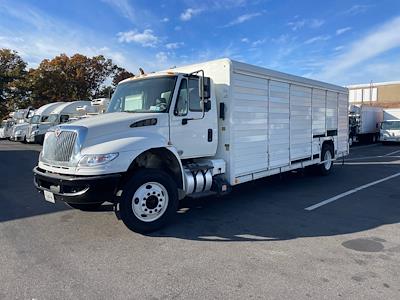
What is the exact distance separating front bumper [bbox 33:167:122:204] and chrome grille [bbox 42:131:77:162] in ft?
1.08

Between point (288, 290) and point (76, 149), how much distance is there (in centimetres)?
345

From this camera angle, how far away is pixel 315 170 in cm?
1087

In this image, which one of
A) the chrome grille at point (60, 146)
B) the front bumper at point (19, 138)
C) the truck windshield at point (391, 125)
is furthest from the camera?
the front bumper at point (19, 138)

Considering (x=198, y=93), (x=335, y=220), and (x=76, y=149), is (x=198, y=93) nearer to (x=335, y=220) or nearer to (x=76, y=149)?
(x=76, y=149)

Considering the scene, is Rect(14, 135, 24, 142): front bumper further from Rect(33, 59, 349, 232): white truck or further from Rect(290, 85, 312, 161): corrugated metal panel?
Rect(290, 85, 312, 161): corrugated metal panel

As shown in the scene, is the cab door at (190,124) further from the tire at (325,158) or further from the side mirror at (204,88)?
the tire at (325,158)

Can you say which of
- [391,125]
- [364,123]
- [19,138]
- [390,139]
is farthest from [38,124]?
[391,125]

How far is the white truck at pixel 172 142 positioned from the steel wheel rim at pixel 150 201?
0.6 inches

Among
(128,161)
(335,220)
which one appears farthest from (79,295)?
(335,220)

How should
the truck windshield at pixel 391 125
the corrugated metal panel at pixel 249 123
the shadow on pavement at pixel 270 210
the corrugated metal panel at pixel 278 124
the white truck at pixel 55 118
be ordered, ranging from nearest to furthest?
the shadow on pavement at pixel 270 210 < the corrugated metal panel at pixel 249 123 < the corrugated metal panel at pixel 278 124 < the white truck at pixel 55 118 < the truck windshield at pixel 391 125

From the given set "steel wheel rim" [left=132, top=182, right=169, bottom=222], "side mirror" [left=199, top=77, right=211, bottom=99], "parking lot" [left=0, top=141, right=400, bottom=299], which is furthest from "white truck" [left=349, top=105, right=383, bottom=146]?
"steel wheel rim" [left=132, top=182, right=169, bottom=222]

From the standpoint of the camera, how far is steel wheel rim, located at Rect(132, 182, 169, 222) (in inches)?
207

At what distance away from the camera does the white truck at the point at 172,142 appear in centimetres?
501

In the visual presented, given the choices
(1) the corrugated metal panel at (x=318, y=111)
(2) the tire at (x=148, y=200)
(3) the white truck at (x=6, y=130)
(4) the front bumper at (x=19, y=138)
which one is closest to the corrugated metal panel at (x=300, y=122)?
(1) the corrugated metal panel at (x=318, y=111)
